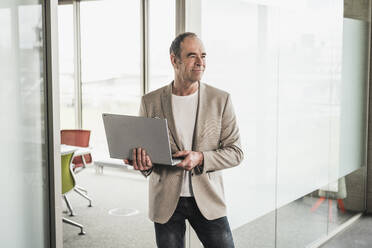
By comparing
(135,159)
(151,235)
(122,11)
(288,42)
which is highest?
(122,11)

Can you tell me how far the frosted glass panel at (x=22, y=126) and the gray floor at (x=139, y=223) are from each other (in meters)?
1.48

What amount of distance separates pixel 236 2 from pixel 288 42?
743 mm

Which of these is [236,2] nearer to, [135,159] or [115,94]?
[135,159]

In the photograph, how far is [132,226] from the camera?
4.82 meters

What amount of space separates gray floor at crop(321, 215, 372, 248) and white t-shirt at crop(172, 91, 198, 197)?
253 centimetres

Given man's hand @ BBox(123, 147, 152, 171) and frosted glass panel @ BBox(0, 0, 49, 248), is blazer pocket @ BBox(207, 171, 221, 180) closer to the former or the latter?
man's hand @ BBox(123, 147, 152, 171)

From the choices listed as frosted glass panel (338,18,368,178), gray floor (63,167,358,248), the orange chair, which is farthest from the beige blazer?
the orange chair

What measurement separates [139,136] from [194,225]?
620mm

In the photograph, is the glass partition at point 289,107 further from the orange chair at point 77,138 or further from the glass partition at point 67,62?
the glass partition at point 67,62

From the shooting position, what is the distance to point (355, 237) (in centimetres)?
448

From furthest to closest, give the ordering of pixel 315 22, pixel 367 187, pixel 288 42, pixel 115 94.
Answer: pixel 115 94, pixel 367 187, pixel 315 22, pixel 288 42

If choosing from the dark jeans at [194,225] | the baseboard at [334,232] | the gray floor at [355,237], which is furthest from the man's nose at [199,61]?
the gray floor at [355,237]

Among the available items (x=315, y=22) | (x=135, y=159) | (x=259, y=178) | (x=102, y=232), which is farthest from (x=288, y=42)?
(x=102, y=232)

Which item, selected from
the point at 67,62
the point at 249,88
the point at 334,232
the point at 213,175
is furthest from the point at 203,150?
the point at 67,62
